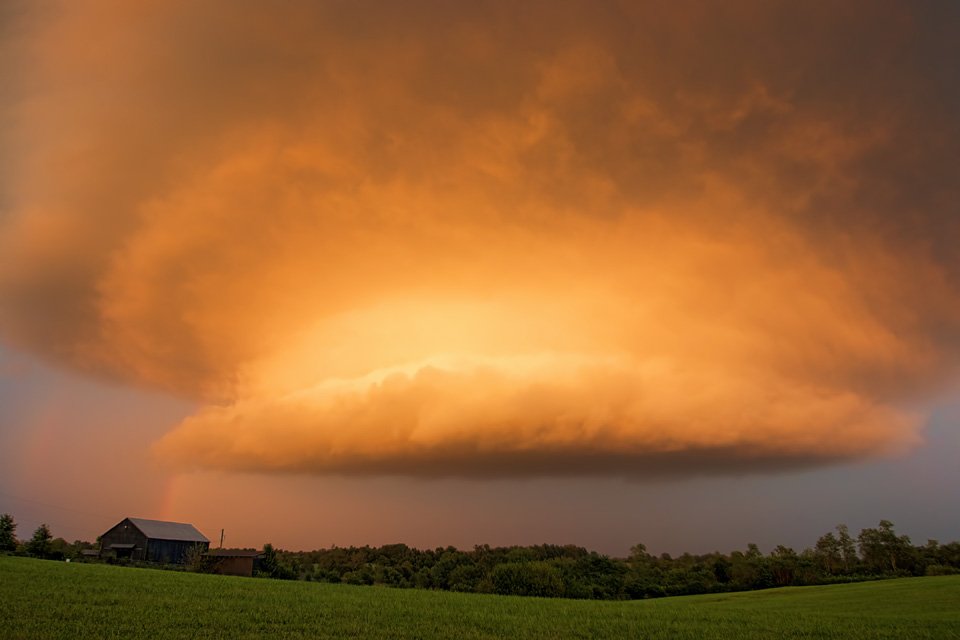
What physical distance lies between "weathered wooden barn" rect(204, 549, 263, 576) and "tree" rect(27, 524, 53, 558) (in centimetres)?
2718

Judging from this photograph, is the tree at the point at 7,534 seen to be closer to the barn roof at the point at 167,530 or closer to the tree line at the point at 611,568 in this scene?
the barn roof at the point at 167,530

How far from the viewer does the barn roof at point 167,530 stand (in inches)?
4668

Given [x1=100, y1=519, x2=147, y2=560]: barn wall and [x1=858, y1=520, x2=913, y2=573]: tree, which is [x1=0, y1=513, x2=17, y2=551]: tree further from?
[x1=858, y1=520, x2=913, y2=573]: tree

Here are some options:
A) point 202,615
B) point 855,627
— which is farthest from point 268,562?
point 855,627

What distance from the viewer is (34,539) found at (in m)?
97.0

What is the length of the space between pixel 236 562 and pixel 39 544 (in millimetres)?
33411

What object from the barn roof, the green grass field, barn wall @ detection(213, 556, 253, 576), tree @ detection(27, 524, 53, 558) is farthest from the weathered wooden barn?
the green grass field

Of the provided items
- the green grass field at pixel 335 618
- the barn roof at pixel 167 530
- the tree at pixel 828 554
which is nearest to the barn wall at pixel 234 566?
the barn roof at pixel 167 530

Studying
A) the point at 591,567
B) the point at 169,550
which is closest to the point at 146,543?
the point at 169,550

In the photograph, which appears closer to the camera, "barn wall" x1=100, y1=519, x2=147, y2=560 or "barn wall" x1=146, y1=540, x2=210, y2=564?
"barn wall" x1=100, y1=519, x2=147, y2=560

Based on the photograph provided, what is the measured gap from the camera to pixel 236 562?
113 metres

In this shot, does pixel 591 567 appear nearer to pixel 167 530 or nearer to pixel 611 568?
pixel 611 568

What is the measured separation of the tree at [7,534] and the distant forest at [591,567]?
155 mm

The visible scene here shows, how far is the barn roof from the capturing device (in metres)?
119
